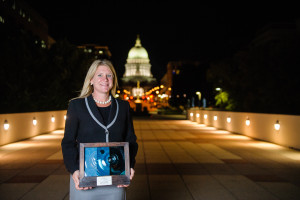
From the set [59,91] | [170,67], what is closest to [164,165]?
[59,91]

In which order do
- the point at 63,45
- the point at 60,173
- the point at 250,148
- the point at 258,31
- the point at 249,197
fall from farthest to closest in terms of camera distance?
the point at 258,31
the point at 63,45
the point at 250,148
the point at 60,173
the point at 249,197

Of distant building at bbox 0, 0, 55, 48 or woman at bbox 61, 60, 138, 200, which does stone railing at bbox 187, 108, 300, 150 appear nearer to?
woman at bbox 61, 60, 138, 200

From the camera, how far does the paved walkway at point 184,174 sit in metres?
7.57

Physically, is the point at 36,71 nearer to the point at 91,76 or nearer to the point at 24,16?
the point at 91,76

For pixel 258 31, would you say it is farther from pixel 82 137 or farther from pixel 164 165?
pixel 82 137

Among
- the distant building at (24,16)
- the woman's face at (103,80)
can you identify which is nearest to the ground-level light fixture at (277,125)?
the woman's face at (103,80)

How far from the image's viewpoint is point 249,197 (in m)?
7.30

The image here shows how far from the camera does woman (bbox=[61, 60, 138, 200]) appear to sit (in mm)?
3523

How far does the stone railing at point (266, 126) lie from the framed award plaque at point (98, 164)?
12.9 meters

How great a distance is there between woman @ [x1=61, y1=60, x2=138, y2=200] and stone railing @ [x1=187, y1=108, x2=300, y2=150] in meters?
12.6

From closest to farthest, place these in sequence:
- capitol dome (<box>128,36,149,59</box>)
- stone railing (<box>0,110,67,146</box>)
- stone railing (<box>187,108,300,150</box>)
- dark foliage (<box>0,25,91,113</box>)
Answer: stone railing (<box>187,108,300,150</box>) → stone railing (<box>0,110,67,146</box>) → dark foliage (<box>0,25,91,113</box>) → capitol dome (<box>128,36,149,59</box>)

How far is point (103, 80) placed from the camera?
3.74 meters

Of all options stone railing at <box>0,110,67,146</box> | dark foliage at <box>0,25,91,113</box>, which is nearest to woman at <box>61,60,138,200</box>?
stone railing at <box>0,110,67,146</box>

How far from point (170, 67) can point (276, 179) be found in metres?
157
